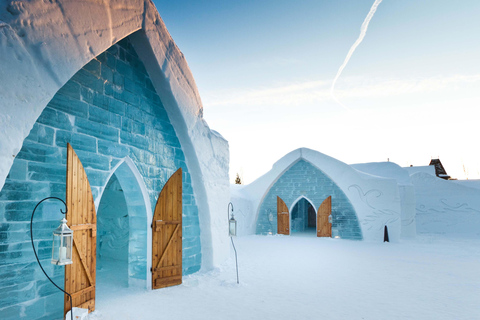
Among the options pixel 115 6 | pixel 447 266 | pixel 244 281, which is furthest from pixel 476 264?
pixel 115 6

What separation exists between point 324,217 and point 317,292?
8423 mm

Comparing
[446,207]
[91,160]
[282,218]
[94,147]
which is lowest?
[282,218]

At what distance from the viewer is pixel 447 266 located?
8.12 meters

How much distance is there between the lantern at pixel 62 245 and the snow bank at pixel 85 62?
2.47ft

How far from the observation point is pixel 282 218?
48.0 feet

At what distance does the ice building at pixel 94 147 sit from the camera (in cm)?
354

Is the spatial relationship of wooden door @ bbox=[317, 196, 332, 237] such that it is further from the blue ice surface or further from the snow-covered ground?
the snow-covered ground

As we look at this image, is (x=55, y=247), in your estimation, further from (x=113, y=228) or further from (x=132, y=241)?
(x=113, y=228)

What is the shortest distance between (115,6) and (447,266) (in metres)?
9.60

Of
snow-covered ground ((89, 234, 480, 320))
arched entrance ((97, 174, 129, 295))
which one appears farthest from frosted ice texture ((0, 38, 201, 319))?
arched entrance ((97, 174, 129, 295))

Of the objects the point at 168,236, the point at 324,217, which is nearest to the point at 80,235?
the point at 168,236

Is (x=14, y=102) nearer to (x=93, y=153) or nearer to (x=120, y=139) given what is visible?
(x=93, y=153)

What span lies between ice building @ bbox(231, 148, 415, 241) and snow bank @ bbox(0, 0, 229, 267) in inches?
289

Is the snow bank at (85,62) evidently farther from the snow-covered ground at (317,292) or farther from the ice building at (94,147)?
the snow-covered ground at (317,292)
